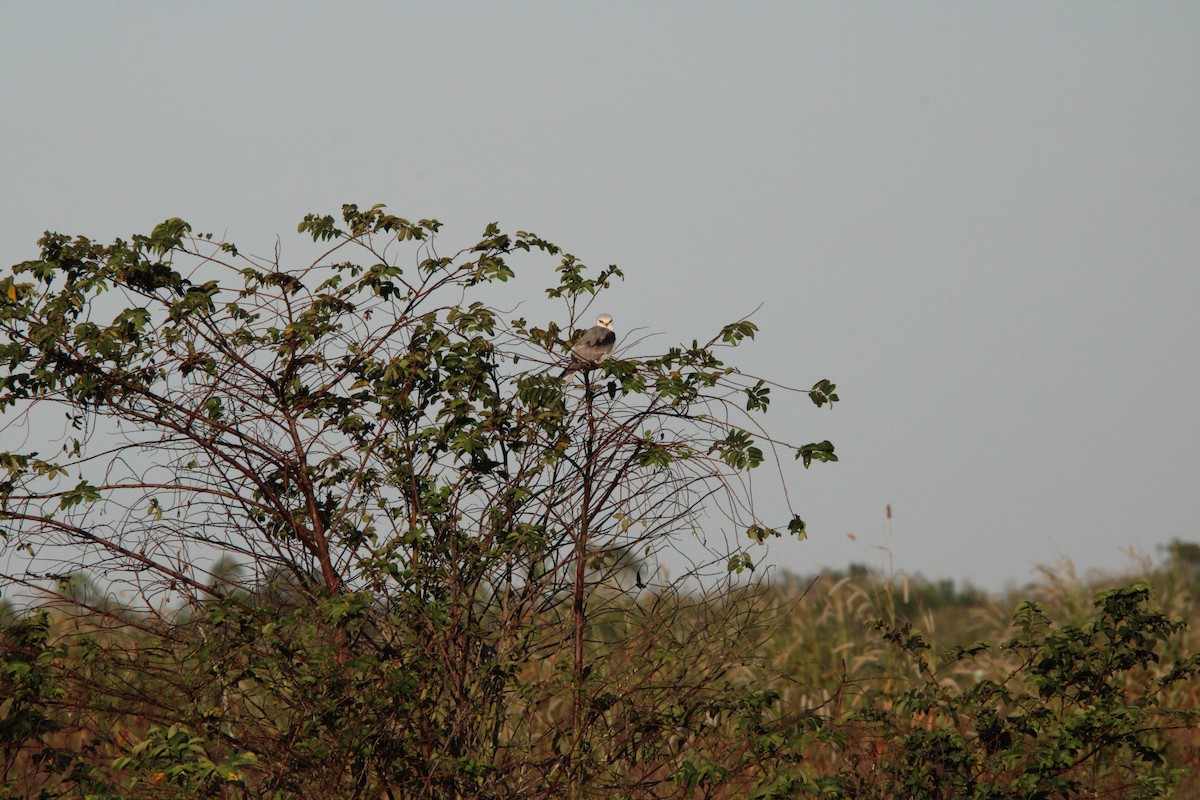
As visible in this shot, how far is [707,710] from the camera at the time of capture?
5.13m

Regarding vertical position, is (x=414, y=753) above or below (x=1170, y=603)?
below

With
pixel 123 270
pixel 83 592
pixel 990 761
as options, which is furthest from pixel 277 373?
pixel 990 761

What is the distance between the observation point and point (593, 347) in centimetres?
554

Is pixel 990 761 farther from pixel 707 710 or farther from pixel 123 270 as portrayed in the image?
pixel 123 270

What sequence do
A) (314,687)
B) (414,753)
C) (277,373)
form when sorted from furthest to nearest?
(277,373), (414,753), (314,687)

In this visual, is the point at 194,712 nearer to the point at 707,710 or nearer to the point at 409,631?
the point at 409,631

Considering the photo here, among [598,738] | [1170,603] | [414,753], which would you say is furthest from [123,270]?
[1170,603]

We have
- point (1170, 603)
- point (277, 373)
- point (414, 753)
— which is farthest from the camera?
point (1170, 603)

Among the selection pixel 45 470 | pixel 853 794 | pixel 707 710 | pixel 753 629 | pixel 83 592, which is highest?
pixel 45 470

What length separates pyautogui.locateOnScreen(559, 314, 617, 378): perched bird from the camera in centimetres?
511

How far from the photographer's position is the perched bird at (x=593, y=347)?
5105 mm

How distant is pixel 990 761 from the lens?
5527mm

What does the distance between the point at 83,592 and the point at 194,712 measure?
1.02m

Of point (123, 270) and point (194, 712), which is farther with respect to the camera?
point (123, 270)
